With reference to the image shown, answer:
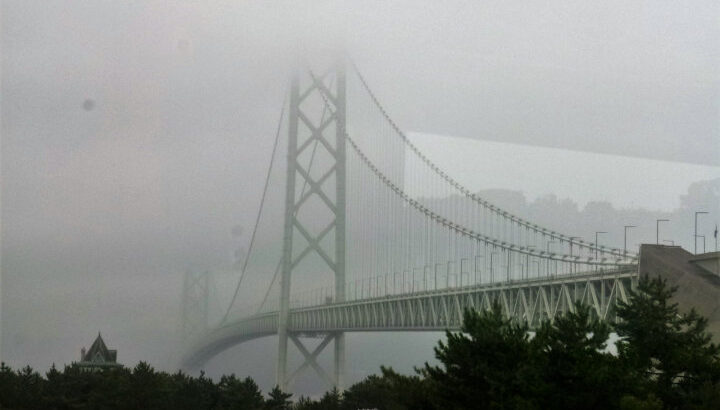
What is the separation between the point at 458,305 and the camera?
30.8 meters

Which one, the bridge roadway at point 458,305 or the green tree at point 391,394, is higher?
the bridge roadway at point 458,305

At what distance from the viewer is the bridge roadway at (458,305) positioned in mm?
23562

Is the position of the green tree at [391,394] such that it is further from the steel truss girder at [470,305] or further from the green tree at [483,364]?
the steel truss girder at [470,305]

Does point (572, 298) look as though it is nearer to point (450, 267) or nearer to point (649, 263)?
point (649, 263)

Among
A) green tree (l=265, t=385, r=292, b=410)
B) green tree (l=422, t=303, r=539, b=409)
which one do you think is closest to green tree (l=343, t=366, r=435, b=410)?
green tree (l=422, t=303, r=539, b=409)

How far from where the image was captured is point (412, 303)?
3400cm

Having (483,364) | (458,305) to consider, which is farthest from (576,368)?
(458,305)

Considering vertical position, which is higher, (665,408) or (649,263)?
(649,263)

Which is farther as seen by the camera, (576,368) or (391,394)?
(391,394)

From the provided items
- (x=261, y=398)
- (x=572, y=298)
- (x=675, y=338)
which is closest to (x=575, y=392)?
(x=675, y=338)

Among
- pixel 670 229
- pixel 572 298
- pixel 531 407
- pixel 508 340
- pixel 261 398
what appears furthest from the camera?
pixel 261 398

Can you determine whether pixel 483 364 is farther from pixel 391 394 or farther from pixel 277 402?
pixel 277 402

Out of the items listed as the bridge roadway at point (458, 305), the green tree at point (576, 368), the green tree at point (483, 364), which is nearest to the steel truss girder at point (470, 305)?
the bridge roadway at point (458, 305)

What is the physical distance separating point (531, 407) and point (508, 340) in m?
1.91
